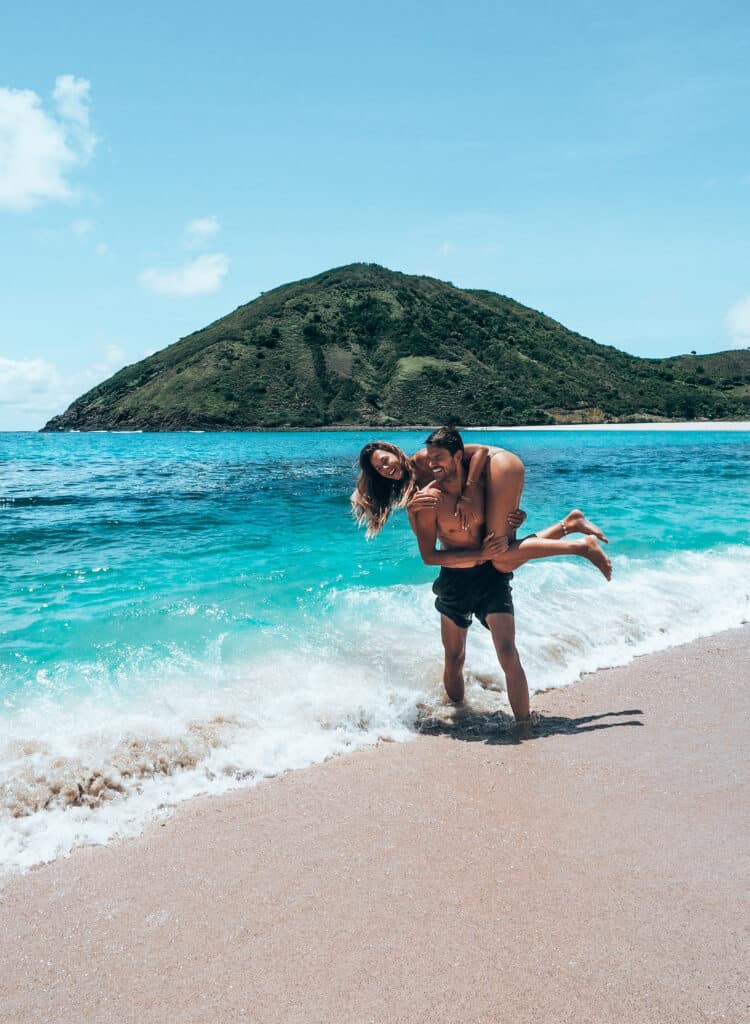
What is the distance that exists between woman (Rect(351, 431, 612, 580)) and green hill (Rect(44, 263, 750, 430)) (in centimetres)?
9526

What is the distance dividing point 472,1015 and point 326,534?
10.1 m

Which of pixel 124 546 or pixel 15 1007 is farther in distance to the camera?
pixel 124 546

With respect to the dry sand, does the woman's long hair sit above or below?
above

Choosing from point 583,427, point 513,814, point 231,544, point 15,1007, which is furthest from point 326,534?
point 583,427

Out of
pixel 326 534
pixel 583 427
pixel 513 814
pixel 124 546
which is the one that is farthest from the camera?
pixel 583 427

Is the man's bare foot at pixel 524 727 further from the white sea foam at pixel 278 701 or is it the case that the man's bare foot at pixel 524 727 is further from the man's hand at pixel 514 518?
the man's hand at pixel 514 518

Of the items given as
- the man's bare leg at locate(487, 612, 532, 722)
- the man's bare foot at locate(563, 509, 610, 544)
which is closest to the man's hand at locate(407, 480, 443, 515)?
the man's bare leg at locate(487, 612, 532, 722)

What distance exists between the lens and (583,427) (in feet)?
301

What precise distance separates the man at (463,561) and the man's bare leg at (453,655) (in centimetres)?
2

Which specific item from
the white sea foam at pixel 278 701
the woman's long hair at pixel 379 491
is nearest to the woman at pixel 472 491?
the woman's long hair at pixel 379 491

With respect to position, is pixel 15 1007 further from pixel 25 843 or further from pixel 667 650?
pixel 667 650

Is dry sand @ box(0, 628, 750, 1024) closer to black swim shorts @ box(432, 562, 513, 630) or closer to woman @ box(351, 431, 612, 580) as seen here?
black swim shorts @ box(432, 562, 513, 630)

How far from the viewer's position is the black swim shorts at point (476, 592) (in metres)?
4.52

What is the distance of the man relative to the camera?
429 cm
